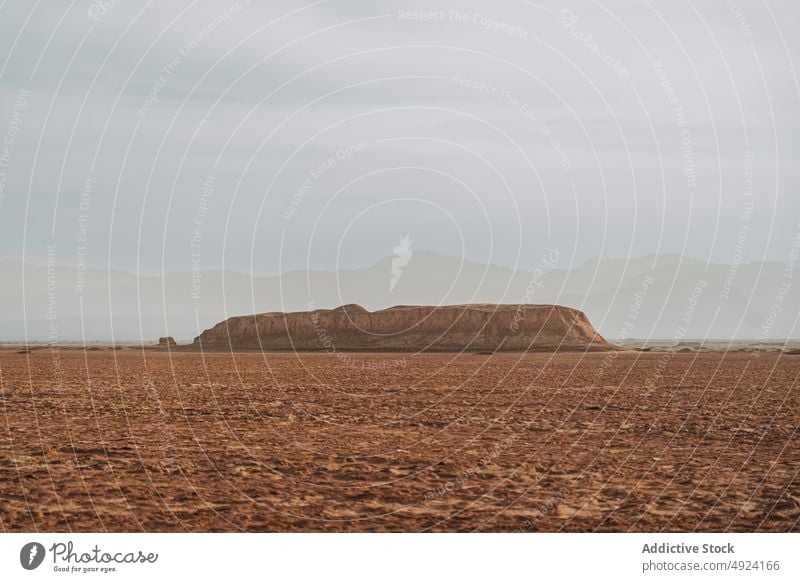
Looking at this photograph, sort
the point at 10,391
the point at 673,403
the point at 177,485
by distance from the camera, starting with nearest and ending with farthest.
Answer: the point at 177,485 < the point at 673,403 < the point at 10,391

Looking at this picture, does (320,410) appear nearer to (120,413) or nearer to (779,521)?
(120,413)

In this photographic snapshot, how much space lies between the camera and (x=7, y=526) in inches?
577

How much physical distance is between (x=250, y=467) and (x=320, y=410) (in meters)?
14.3

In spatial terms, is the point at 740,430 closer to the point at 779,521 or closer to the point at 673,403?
the point at 673,403

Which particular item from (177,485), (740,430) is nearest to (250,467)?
(177,485)

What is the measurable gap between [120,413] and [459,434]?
14.8 metres

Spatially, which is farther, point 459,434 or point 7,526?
point 459,434

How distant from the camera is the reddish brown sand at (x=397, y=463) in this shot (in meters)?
15.6

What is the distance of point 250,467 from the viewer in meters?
20.3

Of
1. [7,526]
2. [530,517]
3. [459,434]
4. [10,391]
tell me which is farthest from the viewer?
[10,391]

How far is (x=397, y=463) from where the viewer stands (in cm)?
2119

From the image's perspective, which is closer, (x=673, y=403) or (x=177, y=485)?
(x=177, y=485)

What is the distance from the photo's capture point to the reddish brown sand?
15570 millimetres

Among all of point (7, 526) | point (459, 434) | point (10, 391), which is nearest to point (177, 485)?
point (7, 526)
